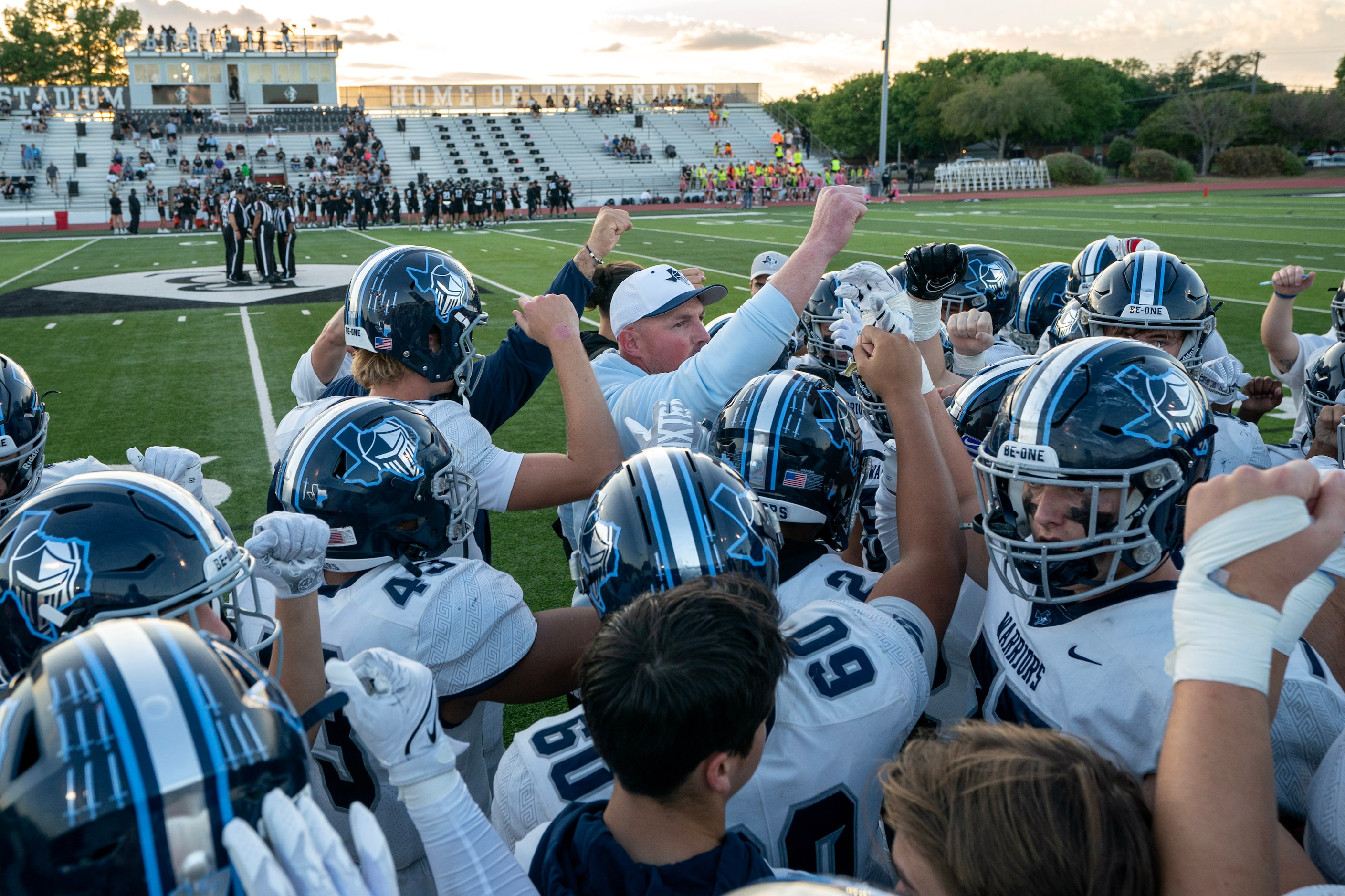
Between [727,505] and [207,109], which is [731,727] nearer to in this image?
[727,505]

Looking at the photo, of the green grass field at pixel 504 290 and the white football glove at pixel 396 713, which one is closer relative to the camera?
the white football glove at pixel 396 713

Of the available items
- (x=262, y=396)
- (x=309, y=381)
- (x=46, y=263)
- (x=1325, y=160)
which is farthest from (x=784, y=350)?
(x=1325, y=160)

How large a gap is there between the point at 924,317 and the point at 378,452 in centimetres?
218

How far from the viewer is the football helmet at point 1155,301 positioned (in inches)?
157

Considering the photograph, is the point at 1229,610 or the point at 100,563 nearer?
the point at 1229,610

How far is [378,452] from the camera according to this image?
2.48 m

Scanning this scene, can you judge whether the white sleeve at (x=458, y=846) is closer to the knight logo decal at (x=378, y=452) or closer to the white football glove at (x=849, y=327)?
the knight logo decal at (x=378, y=452)

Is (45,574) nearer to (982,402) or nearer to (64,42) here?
(982,402)

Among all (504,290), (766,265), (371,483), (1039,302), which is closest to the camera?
(371,483)

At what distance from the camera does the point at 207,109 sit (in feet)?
200

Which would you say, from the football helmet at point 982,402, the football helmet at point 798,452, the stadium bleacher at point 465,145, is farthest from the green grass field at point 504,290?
the stadium bleacher at point 465,145

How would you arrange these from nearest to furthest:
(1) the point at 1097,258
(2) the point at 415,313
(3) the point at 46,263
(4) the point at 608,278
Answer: (2) the point at 415,313
(4) the point at 608,278
(1) the point at 1097,258
(3) the point at 46,263

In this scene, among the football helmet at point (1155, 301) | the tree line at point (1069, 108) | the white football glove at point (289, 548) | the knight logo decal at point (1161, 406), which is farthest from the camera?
the tree line at point (1069, 108)

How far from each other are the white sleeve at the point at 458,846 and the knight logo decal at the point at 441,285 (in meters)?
2.20
